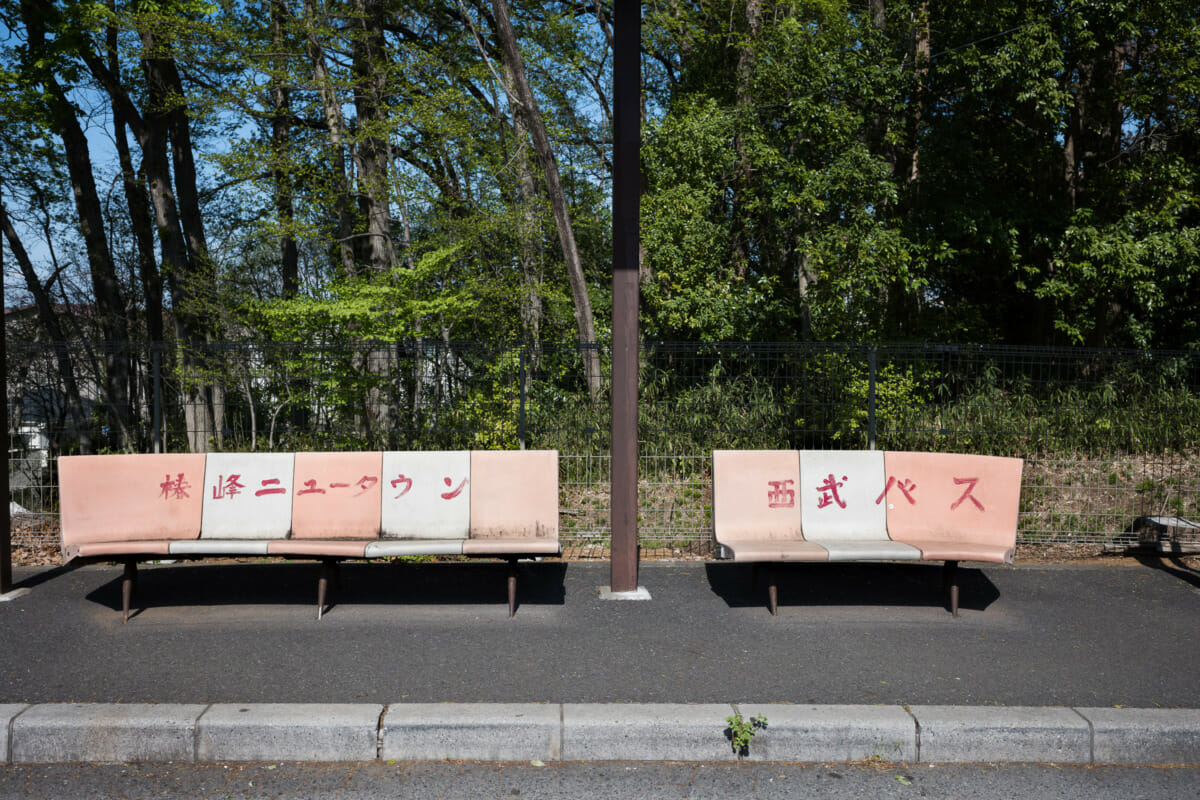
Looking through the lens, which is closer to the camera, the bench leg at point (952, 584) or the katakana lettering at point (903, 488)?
the bench leg at point (952, 584)

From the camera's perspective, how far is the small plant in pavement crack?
3.97m

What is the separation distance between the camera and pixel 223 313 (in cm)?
1341

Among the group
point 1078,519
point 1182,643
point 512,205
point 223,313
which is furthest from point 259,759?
point 512,205

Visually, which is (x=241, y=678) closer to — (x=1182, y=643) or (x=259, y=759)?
(x=259, y=759)

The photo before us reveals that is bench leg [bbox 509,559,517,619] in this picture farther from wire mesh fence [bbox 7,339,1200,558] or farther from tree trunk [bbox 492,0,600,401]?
tree trunk [bbox 492,0,600,401]

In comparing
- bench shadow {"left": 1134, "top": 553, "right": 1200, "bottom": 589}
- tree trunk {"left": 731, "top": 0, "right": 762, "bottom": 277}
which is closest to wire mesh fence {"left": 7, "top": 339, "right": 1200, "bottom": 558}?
bench shadow {"left": 1134, "top": 553, "right": 1200, "bottom": 589}

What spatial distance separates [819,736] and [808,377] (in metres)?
4.56

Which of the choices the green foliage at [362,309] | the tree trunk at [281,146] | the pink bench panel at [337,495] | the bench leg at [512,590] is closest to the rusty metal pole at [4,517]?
the pink bench panel at [337,495]

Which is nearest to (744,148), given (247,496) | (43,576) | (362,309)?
(362,309)

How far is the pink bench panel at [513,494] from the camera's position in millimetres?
6340

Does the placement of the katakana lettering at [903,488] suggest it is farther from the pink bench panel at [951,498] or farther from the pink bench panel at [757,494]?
the pink bench panel at [757,494]

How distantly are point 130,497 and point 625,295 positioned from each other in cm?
395

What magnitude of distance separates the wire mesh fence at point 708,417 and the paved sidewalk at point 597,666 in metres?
0.98

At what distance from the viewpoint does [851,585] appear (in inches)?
265
